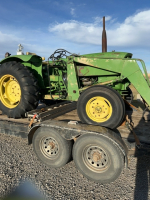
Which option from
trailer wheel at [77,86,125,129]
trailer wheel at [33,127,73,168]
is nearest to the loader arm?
trailer wheel at [77,86,125,129]

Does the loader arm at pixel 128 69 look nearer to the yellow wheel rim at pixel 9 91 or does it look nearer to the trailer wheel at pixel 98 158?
the trailer wheel at pixel 98 158

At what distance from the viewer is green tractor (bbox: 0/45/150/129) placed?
325 cm

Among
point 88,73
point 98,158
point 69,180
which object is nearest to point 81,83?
point 88,73

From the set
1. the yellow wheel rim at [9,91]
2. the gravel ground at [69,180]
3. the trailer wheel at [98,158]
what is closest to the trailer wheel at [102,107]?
the trailer wheel at [98,158]

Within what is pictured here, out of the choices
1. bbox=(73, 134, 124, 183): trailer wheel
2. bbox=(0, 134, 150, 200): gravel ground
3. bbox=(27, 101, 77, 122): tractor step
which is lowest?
bbox=(0, 134, 150, 200): gravel ground

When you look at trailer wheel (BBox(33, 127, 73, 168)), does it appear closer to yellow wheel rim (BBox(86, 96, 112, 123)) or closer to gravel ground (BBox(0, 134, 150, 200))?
gravel ground (BBox(0, 134, 150, 200))

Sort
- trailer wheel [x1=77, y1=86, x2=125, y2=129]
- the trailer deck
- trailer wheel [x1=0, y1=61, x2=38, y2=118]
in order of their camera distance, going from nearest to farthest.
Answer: the trailer deck
trailer wheel [x1=77, y1=86, x2=125, y2=129]
trailer wheel [x1=0, y1=61, x2=38, y2=118]

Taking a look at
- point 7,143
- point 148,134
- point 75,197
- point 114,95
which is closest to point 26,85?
point 7,143

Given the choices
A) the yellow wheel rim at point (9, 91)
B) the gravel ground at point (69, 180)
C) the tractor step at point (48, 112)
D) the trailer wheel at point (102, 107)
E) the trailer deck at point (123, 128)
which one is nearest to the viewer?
the gravel ground at point (69, 180)

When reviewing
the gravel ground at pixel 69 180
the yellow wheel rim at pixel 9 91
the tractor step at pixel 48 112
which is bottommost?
the gravel ground at pixel 69 180

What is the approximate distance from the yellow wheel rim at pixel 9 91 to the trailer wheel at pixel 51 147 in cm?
156

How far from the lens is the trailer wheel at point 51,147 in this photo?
299 centimetres

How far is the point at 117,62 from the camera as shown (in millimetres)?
3422

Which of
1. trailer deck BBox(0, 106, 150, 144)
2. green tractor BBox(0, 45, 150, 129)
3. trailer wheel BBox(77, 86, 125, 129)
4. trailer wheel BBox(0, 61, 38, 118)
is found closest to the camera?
trailer deck BBox(0, 106, 150, 144)
